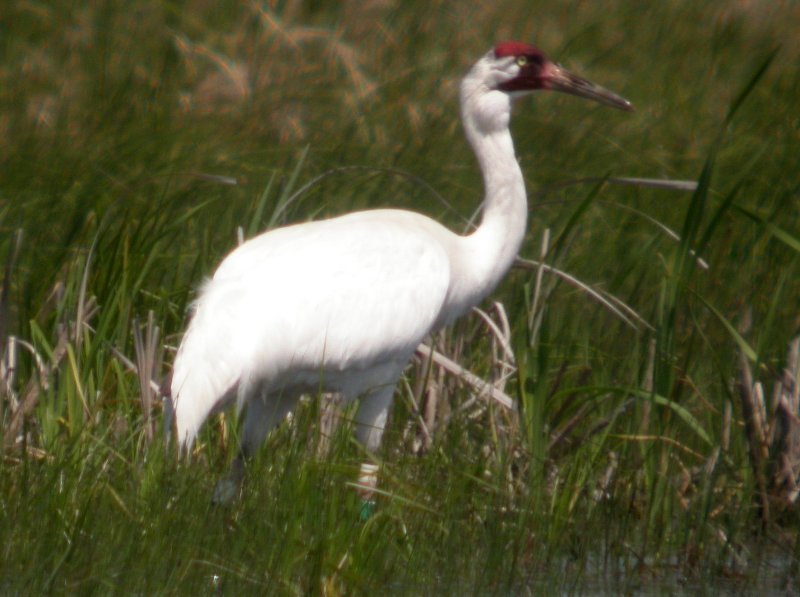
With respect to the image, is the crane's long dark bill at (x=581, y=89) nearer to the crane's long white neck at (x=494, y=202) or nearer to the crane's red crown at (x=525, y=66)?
the crane's red crown at (x=525, y=66)

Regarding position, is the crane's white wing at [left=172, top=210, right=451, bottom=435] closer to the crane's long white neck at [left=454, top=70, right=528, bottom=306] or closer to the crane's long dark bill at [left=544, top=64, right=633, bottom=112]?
the crane's long white neck at [left=454, top=70, right=528, bottom=306]

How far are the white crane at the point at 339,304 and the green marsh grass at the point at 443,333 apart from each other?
13 cm

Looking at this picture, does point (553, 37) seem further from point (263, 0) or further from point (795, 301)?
point (795, 301)

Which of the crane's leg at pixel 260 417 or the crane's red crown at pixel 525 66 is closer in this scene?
the crane's leg at pixel 260 417

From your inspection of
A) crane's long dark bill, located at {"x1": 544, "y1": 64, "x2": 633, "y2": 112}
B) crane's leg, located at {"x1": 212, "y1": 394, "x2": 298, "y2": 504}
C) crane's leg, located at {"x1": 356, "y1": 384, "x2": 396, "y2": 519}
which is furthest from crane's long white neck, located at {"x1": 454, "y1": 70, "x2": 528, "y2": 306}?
crane's leg, located at {"x1": 212, "y1": 394, "x2": 298, "y2": 504}

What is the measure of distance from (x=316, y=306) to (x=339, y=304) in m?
0.08

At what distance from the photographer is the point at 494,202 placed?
5309 millimetres

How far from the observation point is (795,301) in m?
5.86

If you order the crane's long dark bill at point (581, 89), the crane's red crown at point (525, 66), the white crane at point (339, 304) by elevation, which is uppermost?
the crane's red crown at point (525, 66)

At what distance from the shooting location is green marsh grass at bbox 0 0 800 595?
3.73 meters

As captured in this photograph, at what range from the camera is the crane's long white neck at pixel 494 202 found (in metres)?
5.22

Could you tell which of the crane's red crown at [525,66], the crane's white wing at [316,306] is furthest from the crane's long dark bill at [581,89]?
the crane's white wing at [316,306]

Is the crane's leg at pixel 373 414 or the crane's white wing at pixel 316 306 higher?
the crane's white wing at pixel 316 306

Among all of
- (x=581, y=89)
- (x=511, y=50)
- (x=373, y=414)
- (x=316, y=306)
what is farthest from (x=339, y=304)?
(x=581, y=89)
